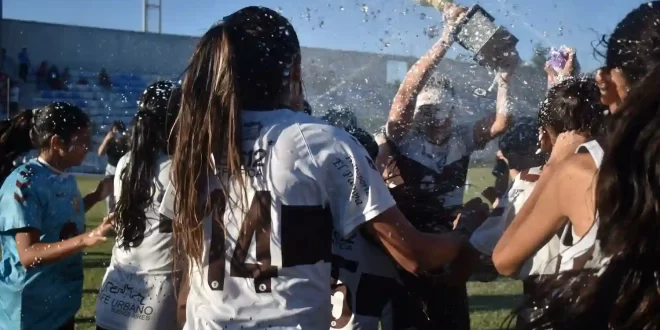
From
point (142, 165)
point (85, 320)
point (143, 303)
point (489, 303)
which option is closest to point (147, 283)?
point (143, 303)

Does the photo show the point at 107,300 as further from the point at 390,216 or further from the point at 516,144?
the point at 516,144

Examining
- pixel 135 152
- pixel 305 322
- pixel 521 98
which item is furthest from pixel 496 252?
pixel 135 152

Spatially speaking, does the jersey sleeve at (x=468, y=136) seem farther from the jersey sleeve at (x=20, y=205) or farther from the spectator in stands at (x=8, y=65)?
the spectator in stands at (x=8, y=65)

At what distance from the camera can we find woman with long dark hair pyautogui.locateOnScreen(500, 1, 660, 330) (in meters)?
1.33

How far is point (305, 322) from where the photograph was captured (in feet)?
6.25

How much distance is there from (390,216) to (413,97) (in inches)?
33.1

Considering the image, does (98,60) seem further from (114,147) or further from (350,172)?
(350,172)

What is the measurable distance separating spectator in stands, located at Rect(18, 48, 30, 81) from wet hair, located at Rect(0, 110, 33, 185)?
18187mm

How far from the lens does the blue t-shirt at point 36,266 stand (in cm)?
334

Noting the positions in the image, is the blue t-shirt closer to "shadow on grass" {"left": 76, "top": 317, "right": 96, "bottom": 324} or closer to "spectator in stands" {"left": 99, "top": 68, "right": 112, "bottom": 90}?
"shadow on grass" {"left": 76, "top": 317, "right": 96, "bottom": 324}

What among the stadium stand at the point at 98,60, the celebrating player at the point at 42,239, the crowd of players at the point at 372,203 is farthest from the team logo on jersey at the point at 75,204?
the stadium stand at the point at 98,60

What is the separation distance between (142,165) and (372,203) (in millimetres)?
1158

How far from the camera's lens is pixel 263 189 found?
192 centimetres

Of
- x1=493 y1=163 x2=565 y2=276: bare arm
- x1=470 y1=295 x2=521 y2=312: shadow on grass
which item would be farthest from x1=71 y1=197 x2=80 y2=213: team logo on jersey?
x1=470 y1=295 x2=521 y2=312: shadow on grass
